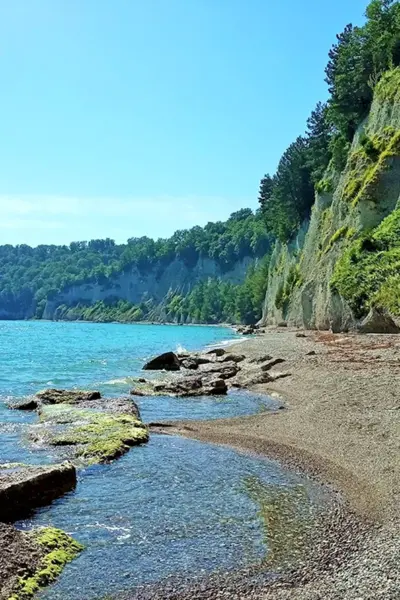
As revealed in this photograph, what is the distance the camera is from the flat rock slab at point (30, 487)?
953 centimetres

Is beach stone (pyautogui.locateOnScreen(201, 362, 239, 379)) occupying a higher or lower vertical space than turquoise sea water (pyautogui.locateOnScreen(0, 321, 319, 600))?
lower

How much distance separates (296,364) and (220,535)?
2192cm

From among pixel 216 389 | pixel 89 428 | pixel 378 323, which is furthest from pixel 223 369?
pixel 89 428

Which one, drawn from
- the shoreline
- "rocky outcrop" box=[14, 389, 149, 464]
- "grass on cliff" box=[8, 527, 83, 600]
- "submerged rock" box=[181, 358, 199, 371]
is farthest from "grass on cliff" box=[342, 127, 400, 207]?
"grass on cliff" box=[8, 527, 83, 600]

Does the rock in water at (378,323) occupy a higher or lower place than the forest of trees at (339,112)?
lower

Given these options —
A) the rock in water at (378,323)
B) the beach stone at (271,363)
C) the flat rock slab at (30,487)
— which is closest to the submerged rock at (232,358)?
the beach stone at (271,363)

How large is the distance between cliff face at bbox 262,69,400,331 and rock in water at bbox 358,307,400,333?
3.70 ft

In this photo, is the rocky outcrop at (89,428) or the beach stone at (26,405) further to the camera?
the beach stone at (26,405)

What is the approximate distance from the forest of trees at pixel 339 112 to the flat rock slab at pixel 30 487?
57367mm

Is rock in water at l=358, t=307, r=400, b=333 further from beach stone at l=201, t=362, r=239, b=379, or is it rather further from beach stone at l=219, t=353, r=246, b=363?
beach stone at l=201, t=362, r=239, b=379

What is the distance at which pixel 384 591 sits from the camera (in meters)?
6.45

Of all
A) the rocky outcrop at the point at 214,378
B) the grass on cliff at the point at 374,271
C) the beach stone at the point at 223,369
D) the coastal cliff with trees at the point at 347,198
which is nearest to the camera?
the rocky outcrop at the point at 214,378

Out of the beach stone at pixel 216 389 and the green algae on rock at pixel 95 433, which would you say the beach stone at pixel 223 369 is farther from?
the green algae on rock at pixel 95 433

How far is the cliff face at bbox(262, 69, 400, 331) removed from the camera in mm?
43250
